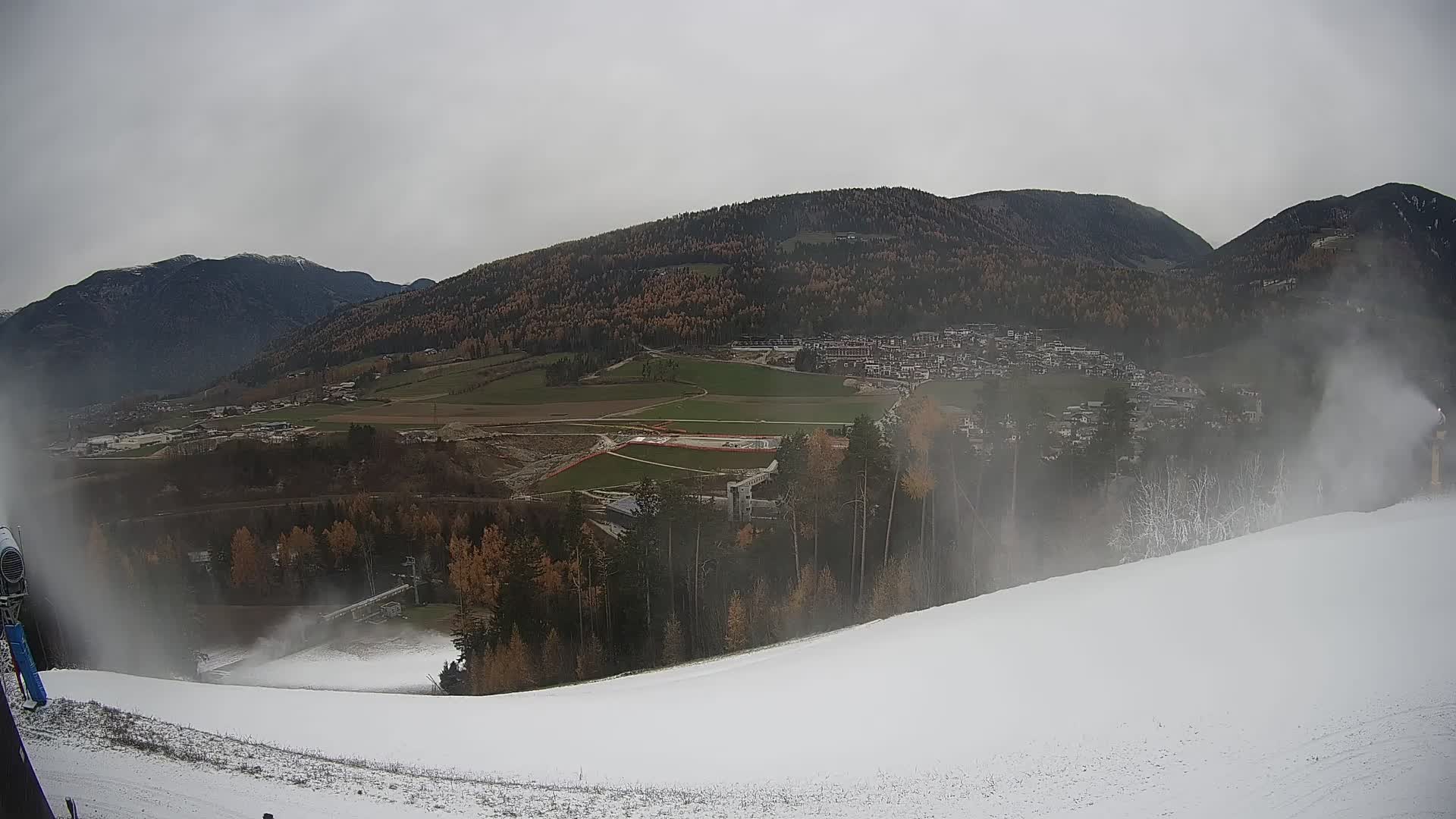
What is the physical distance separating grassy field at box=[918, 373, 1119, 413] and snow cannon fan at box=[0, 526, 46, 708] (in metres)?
20.5

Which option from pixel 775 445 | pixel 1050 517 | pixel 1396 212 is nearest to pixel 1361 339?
pixel 1396 212

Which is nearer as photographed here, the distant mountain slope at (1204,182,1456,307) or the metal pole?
the metal pole

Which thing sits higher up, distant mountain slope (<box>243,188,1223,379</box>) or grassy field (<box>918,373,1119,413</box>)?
distant mountain slope (<box>243,188,1223,379</box>)

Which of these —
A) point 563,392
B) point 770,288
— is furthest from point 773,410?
point 770,288

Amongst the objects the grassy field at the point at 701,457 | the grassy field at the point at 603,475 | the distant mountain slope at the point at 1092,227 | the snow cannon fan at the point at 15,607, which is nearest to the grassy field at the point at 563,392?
the grassy field at the point at 701,457

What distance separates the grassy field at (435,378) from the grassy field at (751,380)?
6.48m

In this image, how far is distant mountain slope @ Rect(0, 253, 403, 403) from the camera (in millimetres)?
19672

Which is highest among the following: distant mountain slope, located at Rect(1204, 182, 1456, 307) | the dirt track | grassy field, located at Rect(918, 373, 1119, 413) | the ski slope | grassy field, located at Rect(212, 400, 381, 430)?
distant mountain slope, located at Rect(1204, 182, 1456, 307)

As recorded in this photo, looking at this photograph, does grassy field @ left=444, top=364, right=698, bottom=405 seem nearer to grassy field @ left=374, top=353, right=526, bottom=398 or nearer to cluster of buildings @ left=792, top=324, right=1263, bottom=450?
grassy field @ left=374, top=353, right=526, bottom=398

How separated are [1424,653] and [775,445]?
16.3 metres

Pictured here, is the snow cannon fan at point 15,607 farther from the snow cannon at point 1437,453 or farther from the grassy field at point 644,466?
the snow cannon at point 1437,453

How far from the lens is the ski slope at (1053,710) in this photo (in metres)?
6.37

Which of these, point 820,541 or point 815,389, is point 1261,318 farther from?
point 820,541

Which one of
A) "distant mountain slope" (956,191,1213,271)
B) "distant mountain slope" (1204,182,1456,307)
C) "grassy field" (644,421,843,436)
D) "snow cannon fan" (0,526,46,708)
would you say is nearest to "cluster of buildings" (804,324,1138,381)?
"grassy field" (644,421,843,436)
